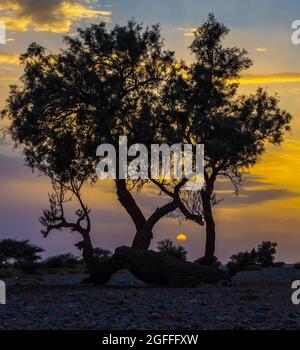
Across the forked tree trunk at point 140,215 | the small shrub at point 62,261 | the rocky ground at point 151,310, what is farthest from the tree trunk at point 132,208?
the small shrub at point 62,261

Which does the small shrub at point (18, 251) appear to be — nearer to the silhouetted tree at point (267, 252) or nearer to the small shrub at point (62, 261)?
the small shrub at point (62, 261)

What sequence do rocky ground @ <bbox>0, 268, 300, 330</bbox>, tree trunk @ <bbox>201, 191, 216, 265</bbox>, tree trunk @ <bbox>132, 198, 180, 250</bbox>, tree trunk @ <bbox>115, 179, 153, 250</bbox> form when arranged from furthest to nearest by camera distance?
tree trunk @ <bbox>201, 191, 216, 265</bbox> < tree trunk @ <bbox>115, 179, 153, 250</bbox> < tree trunk @ <bbox>132, 198, 180, 250</bbox> < rocky ground @ <bbox>0, 268, 300, 330</bbox>

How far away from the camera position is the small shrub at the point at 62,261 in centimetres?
5778

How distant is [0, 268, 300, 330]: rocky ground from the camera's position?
14867 mm

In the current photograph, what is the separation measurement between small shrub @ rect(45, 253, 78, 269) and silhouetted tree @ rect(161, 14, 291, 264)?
996 inches

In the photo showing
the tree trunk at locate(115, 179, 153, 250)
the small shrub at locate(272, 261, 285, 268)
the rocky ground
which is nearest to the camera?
the rocky ground

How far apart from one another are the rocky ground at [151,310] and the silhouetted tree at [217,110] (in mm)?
10643

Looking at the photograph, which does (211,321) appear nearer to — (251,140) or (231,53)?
(251,140)

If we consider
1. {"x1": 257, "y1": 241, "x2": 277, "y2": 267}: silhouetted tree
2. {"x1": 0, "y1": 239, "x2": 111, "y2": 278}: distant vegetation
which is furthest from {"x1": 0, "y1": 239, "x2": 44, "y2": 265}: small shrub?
{"x1": 257, "y1": 241, "x2": 277, "y2": 267}: silhouetted tree

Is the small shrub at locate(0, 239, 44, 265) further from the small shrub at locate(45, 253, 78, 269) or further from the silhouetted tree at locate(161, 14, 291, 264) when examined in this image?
the silhouetted tree at locate(161, 14, 291, 264)

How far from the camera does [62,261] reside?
5934 cm
